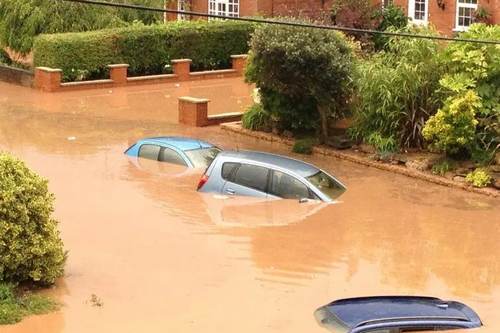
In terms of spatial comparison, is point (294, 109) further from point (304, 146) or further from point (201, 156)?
point (201, 156)

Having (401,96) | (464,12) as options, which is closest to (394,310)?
(401,96)

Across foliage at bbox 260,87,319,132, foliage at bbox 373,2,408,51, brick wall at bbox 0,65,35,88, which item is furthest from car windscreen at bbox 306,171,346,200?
foliage at bbox 373,2,408,51

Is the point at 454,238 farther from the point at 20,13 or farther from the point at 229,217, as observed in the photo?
the point at 20,13

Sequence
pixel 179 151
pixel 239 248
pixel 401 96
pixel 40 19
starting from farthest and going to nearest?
pixel 40 19, pixel 401 96, pixel 179 151, pixel 239 248

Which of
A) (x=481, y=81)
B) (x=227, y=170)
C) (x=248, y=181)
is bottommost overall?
(x=248, y=181)

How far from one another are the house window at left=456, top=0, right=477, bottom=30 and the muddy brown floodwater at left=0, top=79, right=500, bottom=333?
1291cm

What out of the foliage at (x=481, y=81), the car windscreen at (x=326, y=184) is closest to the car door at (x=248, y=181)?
the car windscreen at (x=326, y=184)

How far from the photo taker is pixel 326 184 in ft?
62.6

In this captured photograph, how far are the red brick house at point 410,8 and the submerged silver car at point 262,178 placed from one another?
16.7 meters

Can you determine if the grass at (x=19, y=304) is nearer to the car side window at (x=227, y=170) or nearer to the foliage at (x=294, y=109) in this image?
the car side window at (x=227, y=170)

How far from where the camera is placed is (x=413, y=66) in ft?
75.2

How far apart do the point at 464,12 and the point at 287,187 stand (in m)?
18.1

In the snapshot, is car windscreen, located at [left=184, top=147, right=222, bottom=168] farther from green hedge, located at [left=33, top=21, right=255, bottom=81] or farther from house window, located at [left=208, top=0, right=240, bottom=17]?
house window, located at [left=208, top=0, right=240, bottom=17]

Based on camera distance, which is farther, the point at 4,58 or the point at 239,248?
the point at 4,58
